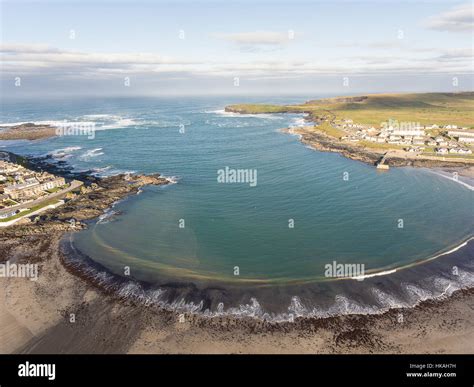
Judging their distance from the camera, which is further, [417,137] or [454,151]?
[417,137]

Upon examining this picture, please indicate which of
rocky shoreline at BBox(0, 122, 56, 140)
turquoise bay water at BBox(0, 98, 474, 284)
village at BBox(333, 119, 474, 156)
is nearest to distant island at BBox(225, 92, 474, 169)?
village at BBox(333, 119, 474, 156)

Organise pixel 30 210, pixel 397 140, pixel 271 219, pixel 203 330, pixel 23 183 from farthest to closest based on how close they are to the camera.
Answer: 1. pixel 397 140
2. pixel 23 183
3. pixel 30 210
4. pixel 271 219
5. pixel 203 330

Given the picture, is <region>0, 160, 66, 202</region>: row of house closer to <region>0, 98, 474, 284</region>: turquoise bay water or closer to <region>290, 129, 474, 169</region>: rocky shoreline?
<region>0, 98, 474, 284</region>: turquoise bay water

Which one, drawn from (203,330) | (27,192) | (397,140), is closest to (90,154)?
(27,192)

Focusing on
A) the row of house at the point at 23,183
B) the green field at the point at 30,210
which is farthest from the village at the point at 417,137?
the green field at the point at 30,210

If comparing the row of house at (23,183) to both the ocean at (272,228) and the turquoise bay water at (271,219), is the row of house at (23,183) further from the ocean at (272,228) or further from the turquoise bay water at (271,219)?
the turquoise bay water at (271,219)

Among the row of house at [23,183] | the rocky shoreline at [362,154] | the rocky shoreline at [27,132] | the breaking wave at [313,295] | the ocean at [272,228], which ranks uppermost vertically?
the rocky shoreline at [27,132]

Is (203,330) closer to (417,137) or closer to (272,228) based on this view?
(272,228)
